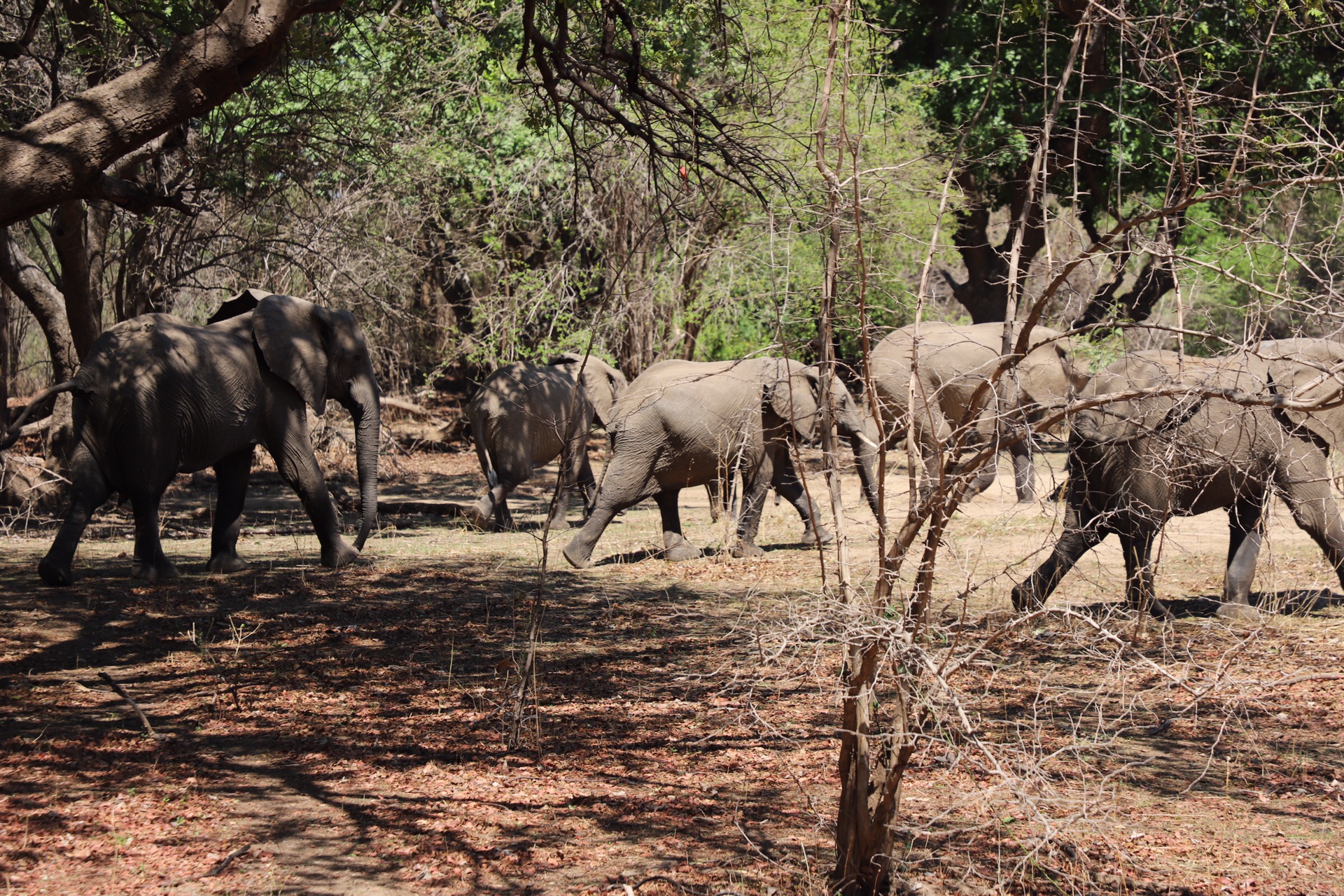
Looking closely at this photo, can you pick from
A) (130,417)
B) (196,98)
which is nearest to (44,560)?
(130,417)

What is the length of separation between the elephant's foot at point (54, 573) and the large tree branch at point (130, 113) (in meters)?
4.08

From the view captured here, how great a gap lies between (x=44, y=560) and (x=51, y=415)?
17.0ft

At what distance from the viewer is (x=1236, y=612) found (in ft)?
28.9

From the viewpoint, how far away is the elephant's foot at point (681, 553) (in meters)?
11.9

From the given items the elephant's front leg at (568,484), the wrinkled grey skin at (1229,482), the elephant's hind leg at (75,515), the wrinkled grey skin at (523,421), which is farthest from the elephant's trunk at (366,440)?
the wrinkled grey skin at (1229,482)

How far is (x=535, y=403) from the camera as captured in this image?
14062 millimetres

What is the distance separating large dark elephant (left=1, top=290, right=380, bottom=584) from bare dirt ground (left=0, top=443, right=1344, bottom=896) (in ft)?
2.15

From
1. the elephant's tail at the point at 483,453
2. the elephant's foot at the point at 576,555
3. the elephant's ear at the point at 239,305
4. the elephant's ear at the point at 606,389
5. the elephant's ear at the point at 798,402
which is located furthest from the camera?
the elephant's ear at the point at 606,389

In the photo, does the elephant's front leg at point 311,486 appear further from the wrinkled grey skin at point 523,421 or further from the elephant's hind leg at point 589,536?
the wrinkled grey skin at point 523,421

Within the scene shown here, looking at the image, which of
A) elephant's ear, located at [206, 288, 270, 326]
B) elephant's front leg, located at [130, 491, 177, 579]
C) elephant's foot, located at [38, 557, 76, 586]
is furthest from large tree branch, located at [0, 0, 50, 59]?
elephant's foot, located at [38, 557, 76, 586]

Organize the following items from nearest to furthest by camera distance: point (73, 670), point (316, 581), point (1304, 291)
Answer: point (1304, 291) < point (73, 670) < point (316, 581)

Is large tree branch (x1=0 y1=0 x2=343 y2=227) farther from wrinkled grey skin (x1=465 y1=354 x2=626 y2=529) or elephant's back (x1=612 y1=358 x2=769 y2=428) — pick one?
wrinkled grey skin (x1=465 y1=354 x2=626 y2=529)

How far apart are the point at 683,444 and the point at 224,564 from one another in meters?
4.15

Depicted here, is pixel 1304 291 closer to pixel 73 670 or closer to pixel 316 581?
pixel 73 670
